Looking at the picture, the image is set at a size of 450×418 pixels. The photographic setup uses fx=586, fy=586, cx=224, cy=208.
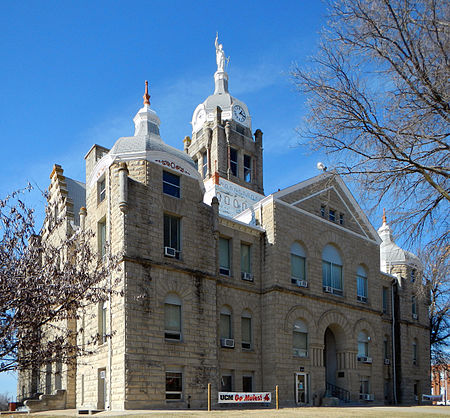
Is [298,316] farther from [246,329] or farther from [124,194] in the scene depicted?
[124,194]

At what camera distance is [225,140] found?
51750mm

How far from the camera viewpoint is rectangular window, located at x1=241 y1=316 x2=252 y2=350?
105 ft

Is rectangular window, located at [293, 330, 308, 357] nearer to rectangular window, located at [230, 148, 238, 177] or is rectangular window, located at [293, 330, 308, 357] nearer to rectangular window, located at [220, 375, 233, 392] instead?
rectangular window, located at [220, 375, 233, 392]

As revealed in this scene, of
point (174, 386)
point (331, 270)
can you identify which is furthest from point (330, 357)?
point (174, 386)

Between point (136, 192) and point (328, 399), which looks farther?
Result: point (328, 399)

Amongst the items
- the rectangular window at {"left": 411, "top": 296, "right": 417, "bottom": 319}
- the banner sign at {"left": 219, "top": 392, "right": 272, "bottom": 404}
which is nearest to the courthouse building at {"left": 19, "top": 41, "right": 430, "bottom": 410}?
the rectangular window at {"left": 411, "top": 296, "right": 417, "bottom": 319}

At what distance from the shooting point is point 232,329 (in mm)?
31297

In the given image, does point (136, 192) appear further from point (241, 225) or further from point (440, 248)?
point (440, 248)

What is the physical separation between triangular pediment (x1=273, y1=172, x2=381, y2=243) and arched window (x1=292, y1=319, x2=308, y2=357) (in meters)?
6.88

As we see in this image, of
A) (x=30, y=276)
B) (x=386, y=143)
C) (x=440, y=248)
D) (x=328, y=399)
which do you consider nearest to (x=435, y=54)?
(x=386, y=143)

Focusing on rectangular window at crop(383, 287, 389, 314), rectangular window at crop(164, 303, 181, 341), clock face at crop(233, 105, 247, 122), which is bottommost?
rectangular window at crop(164, 303, 181, 341)

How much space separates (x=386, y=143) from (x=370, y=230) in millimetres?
28011

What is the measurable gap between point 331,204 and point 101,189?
15665 millimetres

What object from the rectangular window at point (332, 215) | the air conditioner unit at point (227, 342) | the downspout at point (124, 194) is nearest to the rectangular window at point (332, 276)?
the rectangular window at point (332, 215)
